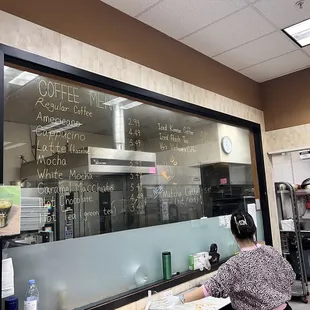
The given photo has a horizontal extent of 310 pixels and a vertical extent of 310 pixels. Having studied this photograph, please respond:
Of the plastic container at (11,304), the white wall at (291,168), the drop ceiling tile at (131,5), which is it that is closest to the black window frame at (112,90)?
the plastic container at (11,304)

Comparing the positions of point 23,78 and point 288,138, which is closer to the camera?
point 23,78

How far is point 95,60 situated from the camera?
2373 millimetres

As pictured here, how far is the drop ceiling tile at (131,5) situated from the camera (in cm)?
254

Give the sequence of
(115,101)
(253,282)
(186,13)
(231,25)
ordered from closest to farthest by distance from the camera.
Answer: (253,282), (115,101), (186,13), (231,25)

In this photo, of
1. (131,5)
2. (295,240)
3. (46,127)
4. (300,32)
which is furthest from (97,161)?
(295,240)

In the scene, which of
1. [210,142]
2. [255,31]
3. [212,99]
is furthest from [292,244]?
[255,31]

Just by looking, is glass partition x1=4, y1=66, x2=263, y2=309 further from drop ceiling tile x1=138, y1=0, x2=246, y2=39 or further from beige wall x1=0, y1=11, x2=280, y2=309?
drop ceiling tile x1=138, y1=0, x2=246, y2=39

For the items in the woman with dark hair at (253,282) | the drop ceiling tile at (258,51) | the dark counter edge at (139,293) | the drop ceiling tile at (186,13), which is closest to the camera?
the woman with dark hair at (253,282)

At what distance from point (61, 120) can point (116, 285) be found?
1.28 m

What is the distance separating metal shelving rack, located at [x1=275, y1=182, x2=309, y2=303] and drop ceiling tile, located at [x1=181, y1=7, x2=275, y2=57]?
6.83ft

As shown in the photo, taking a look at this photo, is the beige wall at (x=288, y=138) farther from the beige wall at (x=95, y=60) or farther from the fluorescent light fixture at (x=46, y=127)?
the fluorescent light fixture at (x=46, y=127)

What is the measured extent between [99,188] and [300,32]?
2.58 meters

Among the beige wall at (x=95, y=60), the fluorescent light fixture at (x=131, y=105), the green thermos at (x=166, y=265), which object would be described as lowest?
the green thermos at (x=166, y=265)

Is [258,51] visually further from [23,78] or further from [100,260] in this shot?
[100,260]
